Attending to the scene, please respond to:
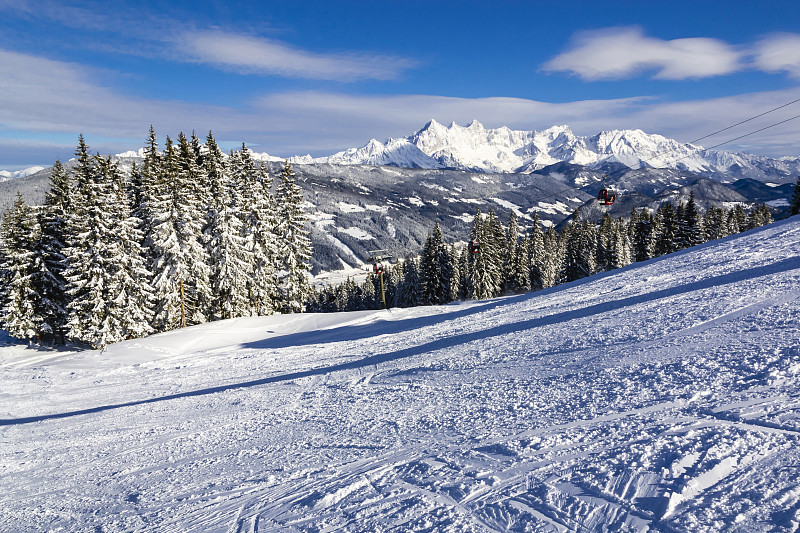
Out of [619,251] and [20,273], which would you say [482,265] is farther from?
[20,273]

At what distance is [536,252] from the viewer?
59.8 meters

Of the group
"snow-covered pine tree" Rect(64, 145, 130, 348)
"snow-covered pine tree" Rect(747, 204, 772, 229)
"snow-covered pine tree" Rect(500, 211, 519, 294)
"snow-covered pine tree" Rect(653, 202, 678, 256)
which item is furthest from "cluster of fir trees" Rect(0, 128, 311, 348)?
"snow-covered pine tree" Rect(747, 204, 772, 229)

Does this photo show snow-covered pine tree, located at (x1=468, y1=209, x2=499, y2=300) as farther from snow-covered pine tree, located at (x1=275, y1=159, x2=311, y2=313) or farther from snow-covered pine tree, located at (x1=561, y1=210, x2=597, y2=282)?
snow-covered pine tree, located at (x1=275, y1=159, x2=311, y2=313)

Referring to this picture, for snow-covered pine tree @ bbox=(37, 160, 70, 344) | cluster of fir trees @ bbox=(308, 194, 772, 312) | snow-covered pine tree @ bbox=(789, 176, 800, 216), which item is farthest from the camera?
snow-covered pine tree @ bbox=(789, 176, 800, 216)

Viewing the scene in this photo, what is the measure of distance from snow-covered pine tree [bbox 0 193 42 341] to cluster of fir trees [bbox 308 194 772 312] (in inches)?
1089

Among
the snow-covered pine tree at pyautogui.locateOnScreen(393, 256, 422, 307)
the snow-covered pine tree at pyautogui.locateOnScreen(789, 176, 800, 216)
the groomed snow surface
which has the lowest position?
the snow-covered pine tree at pyautogui.locateOnScreen(393, 256, 422, 307)

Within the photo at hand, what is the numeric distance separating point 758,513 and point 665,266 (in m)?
19.1

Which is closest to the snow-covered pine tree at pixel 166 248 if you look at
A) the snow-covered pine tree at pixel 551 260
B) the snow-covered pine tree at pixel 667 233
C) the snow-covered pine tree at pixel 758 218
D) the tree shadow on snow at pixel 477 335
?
the tree shadow on snow at pixel 477 335

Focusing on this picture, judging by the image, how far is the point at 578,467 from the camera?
507 centimetres

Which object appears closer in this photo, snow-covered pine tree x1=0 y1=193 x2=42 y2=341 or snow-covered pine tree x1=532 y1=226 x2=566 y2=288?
snow-covered pine tree x1=0 y1=193 x2=42 y2=341

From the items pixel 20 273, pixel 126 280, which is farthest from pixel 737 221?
pixel 20 273

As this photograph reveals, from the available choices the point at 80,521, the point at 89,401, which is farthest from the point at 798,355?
the point at 89,401

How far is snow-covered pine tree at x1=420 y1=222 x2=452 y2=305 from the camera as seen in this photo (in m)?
48.9

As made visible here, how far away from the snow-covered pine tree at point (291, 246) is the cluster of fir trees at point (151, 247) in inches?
3.7
